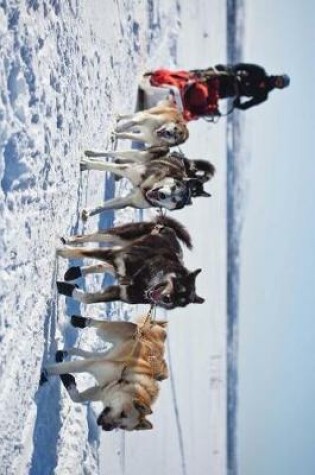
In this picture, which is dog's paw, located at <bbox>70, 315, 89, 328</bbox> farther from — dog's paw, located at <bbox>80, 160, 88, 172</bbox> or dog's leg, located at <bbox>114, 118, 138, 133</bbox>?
dog's leg, located at <bbox>114, 118, 138, 133</bbox>

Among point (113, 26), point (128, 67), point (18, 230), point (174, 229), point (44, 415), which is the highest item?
point (113, 26)

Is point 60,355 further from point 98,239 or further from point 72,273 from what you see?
point 98,239

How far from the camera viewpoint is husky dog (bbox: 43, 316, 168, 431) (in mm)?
3633

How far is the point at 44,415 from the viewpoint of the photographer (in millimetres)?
4160

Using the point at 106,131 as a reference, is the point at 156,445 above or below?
below

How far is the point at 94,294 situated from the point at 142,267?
399mm

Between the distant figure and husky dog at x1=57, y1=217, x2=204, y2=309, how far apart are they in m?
2.54

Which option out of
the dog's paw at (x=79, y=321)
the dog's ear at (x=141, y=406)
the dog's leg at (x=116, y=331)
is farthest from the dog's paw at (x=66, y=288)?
the dog's ear at (x=141, y=406)

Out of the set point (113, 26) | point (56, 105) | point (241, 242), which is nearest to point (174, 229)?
point (56, 105)

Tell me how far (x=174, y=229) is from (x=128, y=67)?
300 centimetres

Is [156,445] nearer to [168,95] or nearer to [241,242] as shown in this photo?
[168,95]

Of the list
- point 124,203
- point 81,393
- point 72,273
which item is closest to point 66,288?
point 72,273

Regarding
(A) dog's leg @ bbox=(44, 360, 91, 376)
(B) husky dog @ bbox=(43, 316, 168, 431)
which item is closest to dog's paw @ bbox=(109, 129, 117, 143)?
(B) husky dog @ bbox=(43, 316, 168, 431)

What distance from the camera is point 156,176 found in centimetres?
470
